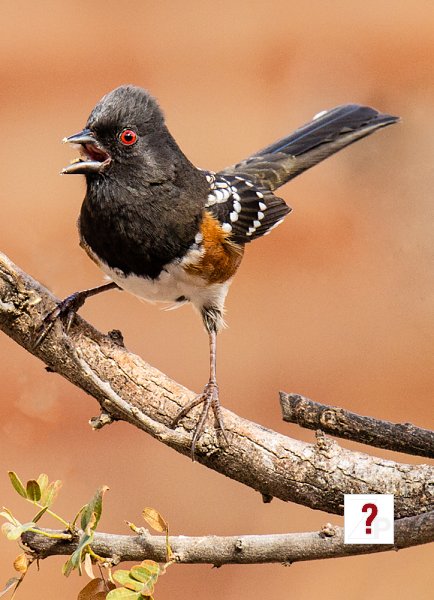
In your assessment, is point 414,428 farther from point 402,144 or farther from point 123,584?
point 402,144

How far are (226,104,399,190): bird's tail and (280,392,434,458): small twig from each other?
66 centimetres

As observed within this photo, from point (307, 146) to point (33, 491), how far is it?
0.95m

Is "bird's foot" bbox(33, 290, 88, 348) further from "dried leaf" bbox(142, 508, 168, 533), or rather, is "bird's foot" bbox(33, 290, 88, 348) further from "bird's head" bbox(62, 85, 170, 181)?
"dried leaf" bbox(142, 508, 168, 533)

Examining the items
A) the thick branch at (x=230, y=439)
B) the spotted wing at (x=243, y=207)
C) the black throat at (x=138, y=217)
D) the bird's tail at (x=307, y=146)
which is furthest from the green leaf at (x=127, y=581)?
the bird's tail at (x=307, y=146)

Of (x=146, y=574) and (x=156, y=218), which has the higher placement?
(x=156, y=218)

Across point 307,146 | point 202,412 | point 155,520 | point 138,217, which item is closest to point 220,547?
point 155,520

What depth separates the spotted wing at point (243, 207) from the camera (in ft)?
3.79

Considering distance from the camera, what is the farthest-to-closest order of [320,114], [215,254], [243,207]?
[320,114]
[243,207]
[215,254]

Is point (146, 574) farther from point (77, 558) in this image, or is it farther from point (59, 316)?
point (59, 316)

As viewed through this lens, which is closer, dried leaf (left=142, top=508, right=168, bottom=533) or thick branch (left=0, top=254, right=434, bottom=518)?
dried leaf (left=142, top=508, right=168, bottom=533)

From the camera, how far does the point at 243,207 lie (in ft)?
4.04

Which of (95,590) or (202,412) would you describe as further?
(202,412)

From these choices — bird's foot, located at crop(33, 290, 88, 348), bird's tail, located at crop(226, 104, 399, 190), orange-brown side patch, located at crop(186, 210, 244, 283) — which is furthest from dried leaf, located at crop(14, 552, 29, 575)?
bird's tail, located at crop(226, 104, 399, 190)

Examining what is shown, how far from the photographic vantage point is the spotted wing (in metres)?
1.16
